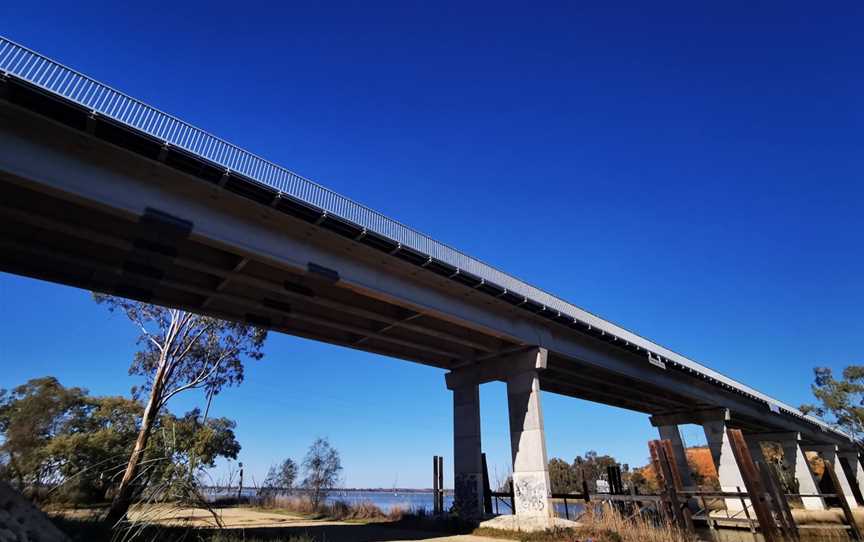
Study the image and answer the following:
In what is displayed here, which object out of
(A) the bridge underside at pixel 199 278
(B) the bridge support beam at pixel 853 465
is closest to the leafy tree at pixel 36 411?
(A) the bridge underside at pixel 199 278

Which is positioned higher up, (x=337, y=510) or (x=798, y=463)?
(x=798, y=463)

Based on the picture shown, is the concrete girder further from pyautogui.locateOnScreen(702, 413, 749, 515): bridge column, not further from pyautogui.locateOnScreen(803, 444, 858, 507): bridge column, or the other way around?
pyautogui.locateOnScreen(803, 444, 858, 507): bridge column

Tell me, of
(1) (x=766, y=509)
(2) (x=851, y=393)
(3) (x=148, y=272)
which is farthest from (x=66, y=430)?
(2) (x=851, y=393)

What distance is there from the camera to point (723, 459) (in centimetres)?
3816

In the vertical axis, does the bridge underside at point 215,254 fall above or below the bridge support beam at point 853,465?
above

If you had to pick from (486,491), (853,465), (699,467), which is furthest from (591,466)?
(486,491)

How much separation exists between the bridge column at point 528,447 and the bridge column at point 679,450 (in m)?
21.2

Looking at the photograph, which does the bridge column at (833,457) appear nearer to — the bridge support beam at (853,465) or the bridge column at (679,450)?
the bridge support beam at (853,465)

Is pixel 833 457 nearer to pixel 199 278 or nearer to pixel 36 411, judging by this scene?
pixel 199 278

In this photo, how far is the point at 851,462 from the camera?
64.0 metres

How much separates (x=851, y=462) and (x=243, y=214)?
87.2m

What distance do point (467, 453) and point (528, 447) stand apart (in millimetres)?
3283

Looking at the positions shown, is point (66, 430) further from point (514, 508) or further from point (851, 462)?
point (851, 462)

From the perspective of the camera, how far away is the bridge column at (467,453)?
21.8 metres
